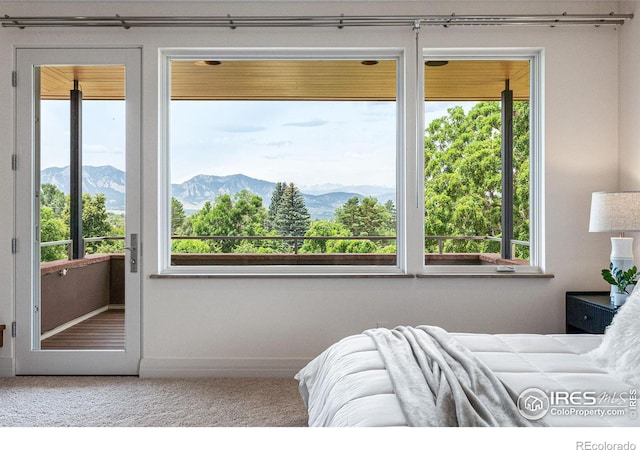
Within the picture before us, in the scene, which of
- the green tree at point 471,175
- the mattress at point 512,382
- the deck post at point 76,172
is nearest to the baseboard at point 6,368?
the deck post at point 76,172

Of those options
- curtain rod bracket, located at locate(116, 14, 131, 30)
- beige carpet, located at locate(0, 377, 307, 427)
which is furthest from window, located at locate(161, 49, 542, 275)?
beige carpet, located at locate(0, 377, 307, 427)

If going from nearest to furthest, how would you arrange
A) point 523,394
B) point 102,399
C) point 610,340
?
point 523,394, point 610,340, point 102,399

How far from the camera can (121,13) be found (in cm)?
357

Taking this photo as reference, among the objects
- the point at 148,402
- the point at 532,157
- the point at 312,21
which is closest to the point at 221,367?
the point at 148,402

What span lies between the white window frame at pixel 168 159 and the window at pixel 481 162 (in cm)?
19

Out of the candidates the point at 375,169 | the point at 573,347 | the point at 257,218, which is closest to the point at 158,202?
the point at 257,218

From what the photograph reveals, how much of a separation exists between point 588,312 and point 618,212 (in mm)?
673

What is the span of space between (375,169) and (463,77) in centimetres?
95

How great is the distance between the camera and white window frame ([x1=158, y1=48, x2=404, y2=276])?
12.1 feet

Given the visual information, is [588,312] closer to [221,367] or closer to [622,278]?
[622,278]

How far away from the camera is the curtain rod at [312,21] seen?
11.4ft

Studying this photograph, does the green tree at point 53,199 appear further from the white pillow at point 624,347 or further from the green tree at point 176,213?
the white pillow at point 624,347

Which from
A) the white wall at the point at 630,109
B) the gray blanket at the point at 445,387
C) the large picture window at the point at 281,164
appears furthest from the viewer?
the large picture window at the point at 281,164

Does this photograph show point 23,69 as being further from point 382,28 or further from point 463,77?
point 463,77
